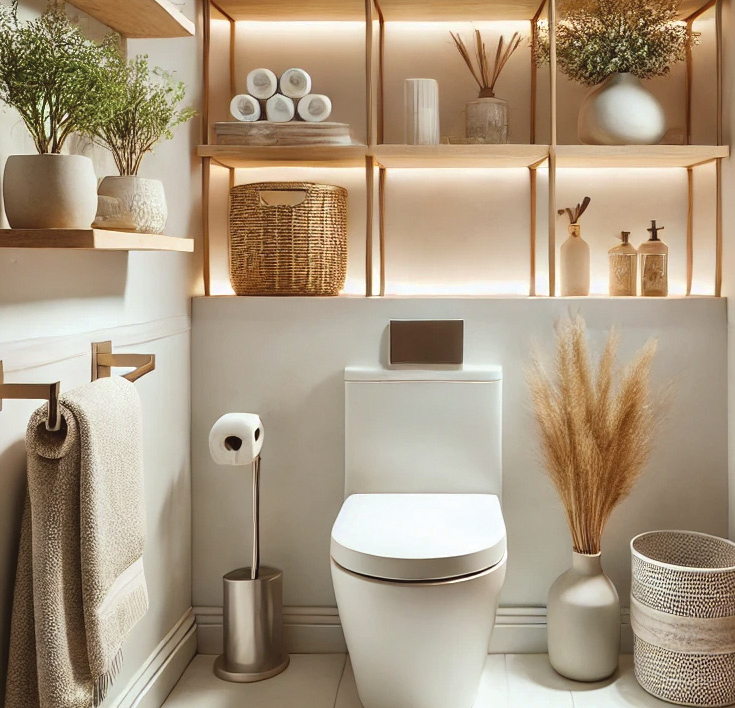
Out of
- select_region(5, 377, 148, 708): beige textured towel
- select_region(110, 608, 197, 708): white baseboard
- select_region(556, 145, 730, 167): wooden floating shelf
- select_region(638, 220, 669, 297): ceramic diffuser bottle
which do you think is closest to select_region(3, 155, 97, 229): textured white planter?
select_region(5, 377, 148, 708): beige textured towel

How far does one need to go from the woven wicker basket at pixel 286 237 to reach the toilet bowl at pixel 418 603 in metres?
0.74

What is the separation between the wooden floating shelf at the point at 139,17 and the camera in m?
1.58

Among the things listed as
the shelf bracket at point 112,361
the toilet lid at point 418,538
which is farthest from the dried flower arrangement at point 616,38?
the shelf bracket at point 112,361

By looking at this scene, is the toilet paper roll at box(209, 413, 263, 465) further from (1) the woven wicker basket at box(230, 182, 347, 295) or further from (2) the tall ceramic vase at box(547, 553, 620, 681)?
(2) the tall ceramic vase at box(547, 553, 620, 681)

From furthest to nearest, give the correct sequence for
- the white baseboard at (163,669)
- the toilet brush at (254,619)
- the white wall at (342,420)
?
the white wall at (342,420) → the toilet brush at (254,619) → the white baseboard at (163,669)

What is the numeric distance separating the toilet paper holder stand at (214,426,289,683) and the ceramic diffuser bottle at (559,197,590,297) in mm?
1009

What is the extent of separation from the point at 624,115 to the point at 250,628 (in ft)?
5.65

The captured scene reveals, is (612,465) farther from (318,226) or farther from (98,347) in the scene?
(98,347)

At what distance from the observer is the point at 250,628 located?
225 centimetres

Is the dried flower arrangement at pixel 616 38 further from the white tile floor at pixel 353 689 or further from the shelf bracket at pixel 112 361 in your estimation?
the white tile floor at pixel 353 689

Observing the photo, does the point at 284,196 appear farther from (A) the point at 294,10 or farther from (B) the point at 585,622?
(B) the point at 585,622

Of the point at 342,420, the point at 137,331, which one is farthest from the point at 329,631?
the point at 137,331

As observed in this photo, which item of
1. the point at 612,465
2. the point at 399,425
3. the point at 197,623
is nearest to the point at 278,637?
the point at 197,623

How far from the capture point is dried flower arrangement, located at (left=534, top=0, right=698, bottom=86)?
232 cm
